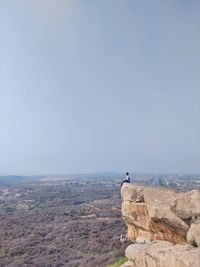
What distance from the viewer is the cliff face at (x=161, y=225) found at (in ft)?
40.0

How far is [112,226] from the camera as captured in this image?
65.6 metres

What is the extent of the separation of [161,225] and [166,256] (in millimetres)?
3962

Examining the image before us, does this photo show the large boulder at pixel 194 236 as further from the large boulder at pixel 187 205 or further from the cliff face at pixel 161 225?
the large boulder at pixel 187 205

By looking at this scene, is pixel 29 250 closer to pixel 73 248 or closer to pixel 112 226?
pixel 73 248

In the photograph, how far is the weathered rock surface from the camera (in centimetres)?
1135

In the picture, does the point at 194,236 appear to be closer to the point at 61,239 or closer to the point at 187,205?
the point at 187,205

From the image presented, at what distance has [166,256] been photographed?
39.8 feet

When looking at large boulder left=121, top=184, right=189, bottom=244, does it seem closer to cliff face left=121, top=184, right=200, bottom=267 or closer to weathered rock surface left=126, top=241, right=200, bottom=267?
cliff face left=121, top=184, right=200, bottom=267

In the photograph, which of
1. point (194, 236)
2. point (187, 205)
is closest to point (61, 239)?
point (187, 205)

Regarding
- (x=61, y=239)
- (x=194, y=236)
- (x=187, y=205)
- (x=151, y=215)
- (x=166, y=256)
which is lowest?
→ (x=61, y=239)

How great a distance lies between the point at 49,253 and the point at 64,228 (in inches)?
637

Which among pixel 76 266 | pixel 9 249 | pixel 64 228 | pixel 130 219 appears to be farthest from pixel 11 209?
pixel 130 219

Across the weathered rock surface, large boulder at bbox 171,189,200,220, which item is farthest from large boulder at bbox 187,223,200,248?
large boulder at bbox 171,189,200,220

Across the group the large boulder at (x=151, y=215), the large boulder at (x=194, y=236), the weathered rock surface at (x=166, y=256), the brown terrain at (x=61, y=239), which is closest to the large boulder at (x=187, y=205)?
the large boulder at (x=151, y=215)
